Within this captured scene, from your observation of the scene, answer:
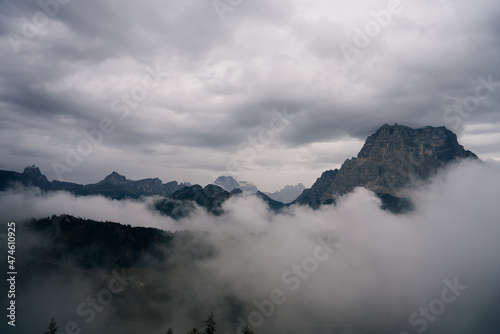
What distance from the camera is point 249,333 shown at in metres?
83.8

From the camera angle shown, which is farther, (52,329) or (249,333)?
(52,329)

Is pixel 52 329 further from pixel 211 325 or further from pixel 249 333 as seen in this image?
pixel 249 333

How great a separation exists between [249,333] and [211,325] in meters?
13.2

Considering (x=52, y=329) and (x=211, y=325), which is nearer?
(x=211, y=325)

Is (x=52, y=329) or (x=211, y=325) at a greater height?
(x=211, y=325)

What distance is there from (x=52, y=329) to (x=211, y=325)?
199 feet

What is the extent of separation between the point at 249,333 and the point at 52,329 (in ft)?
237

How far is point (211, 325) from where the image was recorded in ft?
267

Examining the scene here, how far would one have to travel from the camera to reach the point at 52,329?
3607 inches

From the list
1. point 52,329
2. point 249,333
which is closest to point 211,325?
point 249,333
